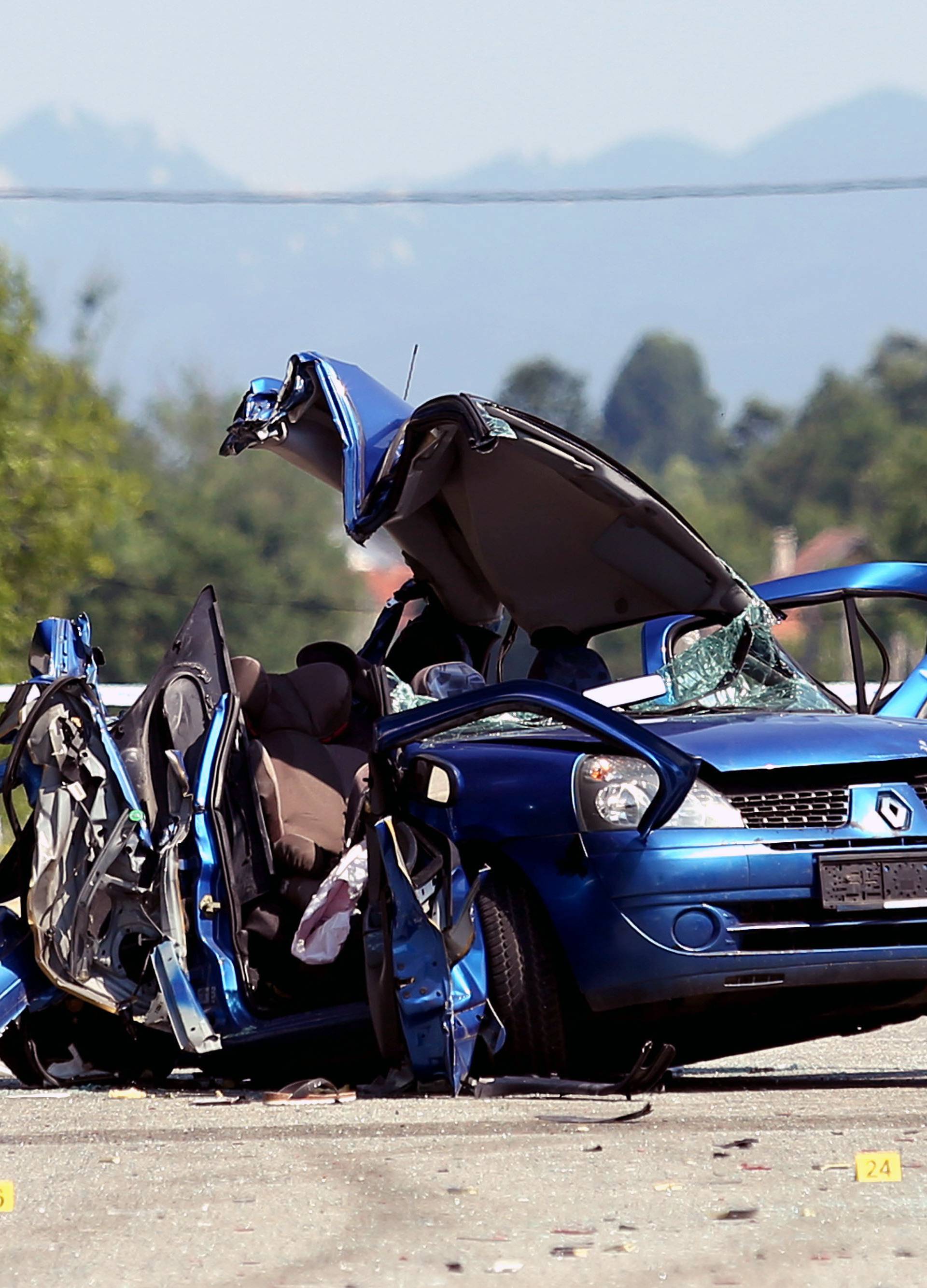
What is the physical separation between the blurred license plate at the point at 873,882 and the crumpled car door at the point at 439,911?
0.51m

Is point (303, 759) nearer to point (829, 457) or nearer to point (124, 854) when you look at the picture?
point (124, 854)

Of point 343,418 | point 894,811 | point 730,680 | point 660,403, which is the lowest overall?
point 894,811

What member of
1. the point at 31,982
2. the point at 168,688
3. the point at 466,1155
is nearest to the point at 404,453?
the point at 168,688

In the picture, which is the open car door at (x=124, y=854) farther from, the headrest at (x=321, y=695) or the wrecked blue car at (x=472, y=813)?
the headrest at (x=321, y=695)

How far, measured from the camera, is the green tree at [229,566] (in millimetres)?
60125

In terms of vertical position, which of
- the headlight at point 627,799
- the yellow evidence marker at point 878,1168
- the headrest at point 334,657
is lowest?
the yellow evidence marker at point 878,1168

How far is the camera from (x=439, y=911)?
6020 mm

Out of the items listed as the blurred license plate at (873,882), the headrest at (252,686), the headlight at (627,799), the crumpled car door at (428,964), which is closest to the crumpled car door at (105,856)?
the headrest at (252,686)

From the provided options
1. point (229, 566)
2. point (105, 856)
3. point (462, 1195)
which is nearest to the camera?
point (462, 1195)

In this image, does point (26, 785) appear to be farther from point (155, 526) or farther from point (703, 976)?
point (155, 526)

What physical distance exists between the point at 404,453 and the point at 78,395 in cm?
3347

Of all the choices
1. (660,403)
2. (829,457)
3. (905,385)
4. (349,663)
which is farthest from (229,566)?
(660,403)

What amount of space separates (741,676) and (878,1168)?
111 inches

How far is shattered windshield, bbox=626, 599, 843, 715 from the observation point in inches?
278
